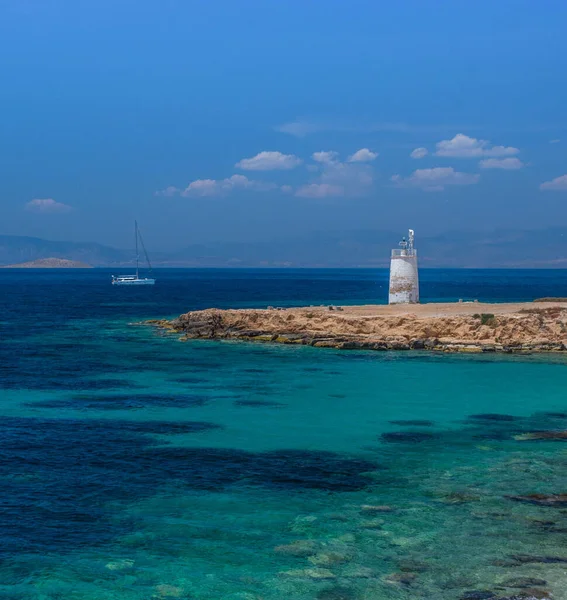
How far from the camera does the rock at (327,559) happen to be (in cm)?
1541

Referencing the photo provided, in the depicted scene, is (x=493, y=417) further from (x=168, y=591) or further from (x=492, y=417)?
(x=168, y=591)

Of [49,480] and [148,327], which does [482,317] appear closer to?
[148,327]

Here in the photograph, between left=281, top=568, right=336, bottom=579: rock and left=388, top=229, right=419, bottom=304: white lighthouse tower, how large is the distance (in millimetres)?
54926

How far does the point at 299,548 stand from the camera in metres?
16.2

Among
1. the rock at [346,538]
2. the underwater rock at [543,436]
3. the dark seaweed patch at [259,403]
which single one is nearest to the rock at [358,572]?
the rock at [346,538]

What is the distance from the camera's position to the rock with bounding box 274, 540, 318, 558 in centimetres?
1595

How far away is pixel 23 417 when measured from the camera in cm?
2966

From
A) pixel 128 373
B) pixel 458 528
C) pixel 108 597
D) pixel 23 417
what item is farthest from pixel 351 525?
pixel 128 373

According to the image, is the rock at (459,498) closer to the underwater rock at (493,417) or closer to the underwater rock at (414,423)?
the underwater rock at (414,423)

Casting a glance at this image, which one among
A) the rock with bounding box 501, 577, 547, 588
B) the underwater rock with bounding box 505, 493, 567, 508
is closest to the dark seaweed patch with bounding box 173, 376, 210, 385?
the underwater rock with bounding box 505, 493, 567, 508

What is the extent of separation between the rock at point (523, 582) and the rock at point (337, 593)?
117 inches

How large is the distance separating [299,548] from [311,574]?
1.29m

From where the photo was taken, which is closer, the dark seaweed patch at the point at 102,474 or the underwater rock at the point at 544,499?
the dark seaweed patch at the point at 102,474

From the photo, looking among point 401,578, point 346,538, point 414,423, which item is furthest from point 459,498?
point 414,423
